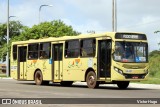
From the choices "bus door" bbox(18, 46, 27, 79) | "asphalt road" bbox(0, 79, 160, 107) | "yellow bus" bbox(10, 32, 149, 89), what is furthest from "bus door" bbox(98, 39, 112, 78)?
"bus door" bbox(18, 46, 27, 79)

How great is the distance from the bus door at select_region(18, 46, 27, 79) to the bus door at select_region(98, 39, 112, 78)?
8981 millimetres

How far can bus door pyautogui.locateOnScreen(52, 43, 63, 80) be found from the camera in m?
32.5

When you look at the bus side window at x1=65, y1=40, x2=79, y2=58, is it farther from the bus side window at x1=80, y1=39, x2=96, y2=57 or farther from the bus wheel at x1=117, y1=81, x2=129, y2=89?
the bus wheel at x1=117, y1=81, x2=129, y2=89

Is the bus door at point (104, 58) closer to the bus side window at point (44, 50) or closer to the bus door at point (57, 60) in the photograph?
the bus door at point (57, 60)

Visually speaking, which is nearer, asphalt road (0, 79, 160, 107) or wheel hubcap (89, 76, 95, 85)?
asphalt road (0, 79, 160, 107)

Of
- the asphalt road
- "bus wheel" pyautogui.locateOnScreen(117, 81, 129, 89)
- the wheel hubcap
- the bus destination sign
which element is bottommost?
the asphalt road

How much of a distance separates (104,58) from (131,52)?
151 centimetres

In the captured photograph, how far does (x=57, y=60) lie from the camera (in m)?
32.8

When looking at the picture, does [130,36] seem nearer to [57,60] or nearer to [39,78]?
[57,60]

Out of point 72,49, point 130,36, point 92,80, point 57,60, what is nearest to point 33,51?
point 57,60

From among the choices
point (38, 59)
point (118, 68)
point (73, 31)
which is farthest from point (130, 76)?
point (73, 31)

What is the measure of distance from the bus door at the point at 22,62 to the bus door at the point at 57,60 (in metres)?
3.81

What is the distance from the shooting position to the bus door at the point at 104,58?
28.5m

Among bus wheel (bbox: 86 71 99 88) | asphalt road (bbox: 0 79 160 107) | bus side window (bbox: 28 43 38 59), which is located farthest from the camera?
bus side window (bbox: 28 43 38 59)
